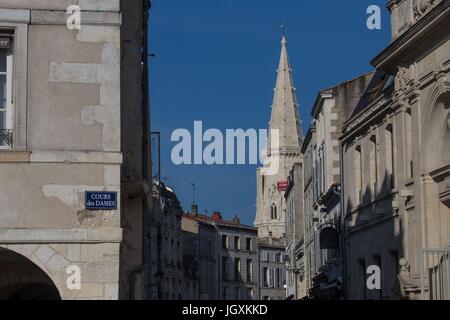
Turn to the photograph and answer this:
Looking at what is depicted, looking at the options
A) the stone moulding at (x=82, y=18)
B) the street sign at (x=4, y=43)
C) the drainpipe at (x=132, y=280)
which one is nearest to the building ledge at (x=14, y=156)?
the street sign at (x=4, y=43)

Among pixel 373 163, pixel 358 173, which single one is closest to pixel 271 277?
pixel 358 173

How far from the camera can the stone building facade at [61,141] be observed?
13.4 meters

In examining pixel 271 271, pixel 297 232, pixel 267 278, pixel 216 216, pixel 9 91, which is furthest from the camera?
pixel 271 271

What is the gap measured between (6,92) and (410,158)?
15258 mm

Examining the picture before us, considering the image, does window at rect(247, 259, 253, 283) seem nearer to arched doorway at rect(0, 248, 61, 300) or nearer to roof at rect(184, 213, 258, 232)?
roof at rect(184, 213, 258, 232)

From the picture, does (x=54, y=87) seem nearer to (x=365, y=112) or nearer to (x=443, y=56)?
(x=443, y=56)

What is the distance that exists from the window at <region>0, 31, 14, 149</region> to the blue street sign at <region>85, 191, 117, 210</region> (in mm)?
1199

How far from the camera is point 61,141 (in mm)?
13539

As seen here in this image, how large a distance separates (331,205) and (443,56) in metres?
18.4

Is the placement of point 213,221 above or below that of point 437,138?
above

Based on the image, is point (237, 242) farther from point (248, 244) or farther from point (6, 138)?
point (6, 138)

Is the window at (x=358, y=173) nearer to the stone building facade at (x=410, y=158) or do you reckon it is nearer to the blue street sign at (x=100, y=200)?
the stone building facade at (x=410, y=158)

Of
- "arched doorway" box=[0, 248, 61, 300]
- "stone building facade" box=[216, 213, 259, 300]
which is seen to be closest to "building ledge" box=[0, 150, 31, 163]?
"arched doorway" box=[0, 248, 61, 300]

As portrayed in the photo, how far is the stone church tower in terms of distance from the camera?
138125mm
